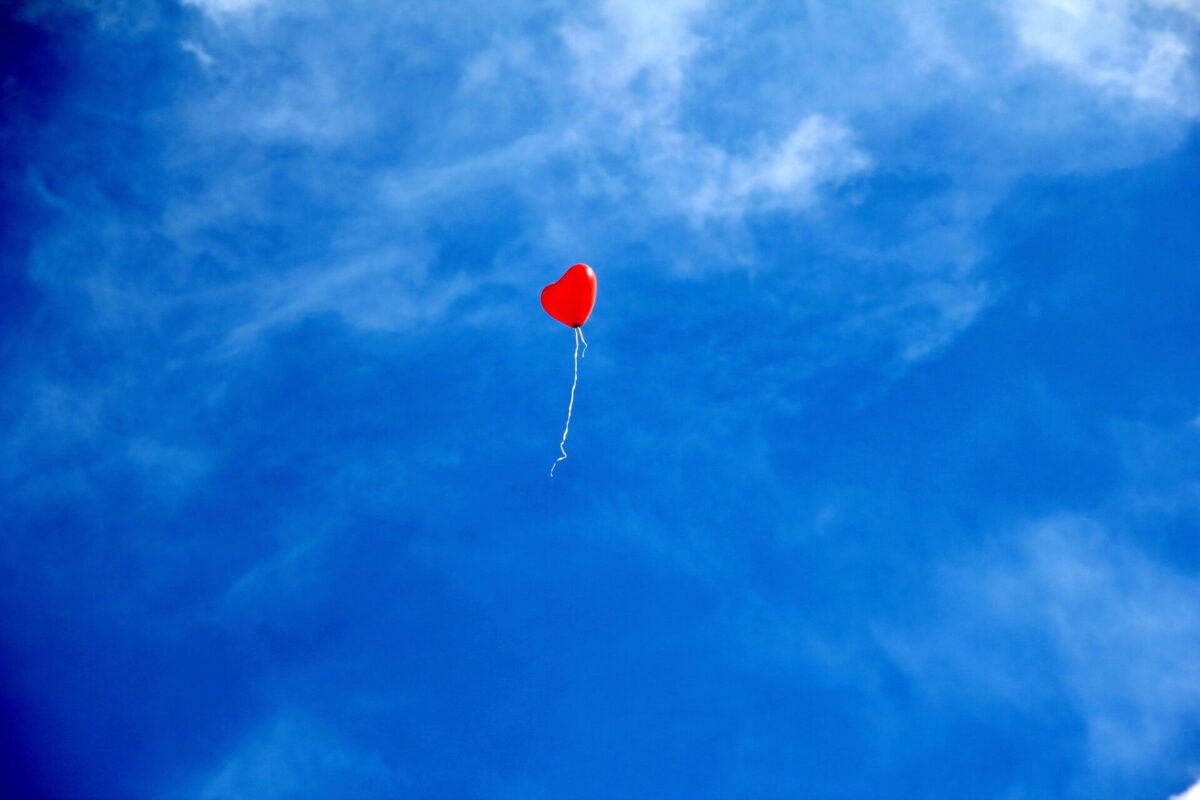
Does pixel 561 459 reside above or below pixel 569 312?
above

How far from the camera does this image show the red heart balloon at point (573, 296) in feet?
70.4

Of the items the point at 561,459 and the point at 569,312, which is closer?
the point at 569,312

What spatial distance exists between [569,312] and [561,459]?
346 inches

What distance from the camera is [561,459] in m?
29.6

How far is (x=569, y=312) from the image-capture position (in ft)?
71.3

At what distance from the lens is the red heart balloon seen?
2147 cm

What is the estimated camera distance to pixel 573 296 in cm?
2155
